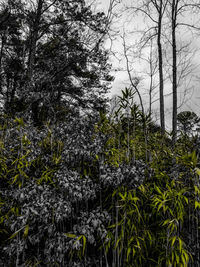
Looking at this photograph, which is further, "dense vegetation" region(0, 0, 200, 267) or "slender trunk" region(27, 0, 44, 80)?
"slender trunk" region(27, 0, 44, 80)

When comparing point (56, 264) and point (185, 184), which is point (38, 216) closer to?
point (56, 264)

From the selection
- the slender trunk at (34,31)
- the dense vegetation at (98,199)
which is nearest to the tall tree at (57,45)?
the slender trunk at (34,31)

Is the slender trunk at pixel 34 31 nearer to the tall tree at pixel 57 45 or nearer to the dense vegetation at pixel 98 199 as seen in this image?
the tall tree at pixel 57 45

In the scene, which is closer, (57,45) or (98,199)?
(98,199)

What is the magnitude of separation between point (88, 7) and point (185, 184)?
5.94 metres

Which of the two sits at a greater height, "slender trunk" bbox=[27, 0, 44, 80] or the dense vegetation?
"slender trunk" bbox=[27, 0, 44, 80]

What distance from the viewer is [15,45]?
8.23 metres

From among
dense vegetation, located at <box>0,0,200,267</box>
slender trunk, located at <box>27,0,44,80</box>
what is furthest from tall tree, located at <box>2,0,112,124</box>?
dense vegetation, located at <box>0,0,200,267</box>

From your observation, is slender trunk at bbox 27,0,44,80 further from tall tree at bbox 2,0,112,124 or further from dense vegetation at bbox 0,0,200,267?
dense vegetation at bbox 0,0,200,267

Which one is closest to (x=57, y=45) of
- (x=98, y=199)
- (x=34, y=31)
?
(x=34, y=31)

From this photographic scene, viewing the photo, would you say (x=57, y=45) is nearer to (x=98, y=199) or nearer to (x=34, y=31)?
(x=34, y=31)

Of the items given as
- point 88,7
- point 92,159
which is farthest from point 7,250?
point 88,7

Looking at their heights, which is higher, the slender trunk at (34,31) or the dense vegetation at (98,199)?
the slender trunk at (34,31)

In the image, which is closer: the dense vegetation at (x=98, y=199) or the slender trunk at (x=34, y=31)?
the dense vegetation at (x=98, y=199)
